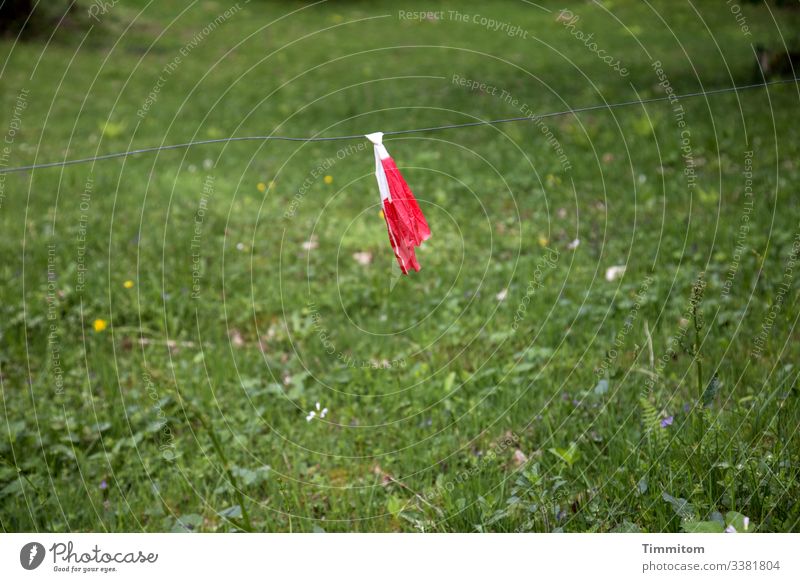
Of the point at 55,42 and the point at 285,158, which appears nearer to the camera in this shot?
the point at 285,158

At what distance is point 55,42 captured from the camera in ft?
42.0

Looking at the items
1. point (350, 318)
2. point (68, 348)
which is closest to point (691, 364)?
point (350, 318)

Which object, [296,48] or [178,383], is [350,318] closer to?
[178,383]

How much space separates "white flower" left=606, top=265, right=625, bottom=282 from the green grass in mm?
39

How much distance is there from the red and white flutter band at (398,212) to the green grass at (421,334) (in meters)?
0.81

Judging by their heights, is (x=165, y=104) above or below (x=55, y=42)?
below

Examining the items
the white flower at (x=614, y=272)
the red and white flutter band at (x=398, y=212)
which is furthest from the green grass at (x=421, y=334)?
the red and white flutter band at (x=398, y=212)

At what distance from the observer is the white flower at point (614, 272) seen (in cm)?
359

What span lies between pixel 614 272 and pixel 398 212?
2.07 meters

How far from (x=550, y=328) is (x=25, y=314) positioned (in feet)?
9.00

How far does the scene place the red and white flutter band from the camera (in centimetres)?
194
